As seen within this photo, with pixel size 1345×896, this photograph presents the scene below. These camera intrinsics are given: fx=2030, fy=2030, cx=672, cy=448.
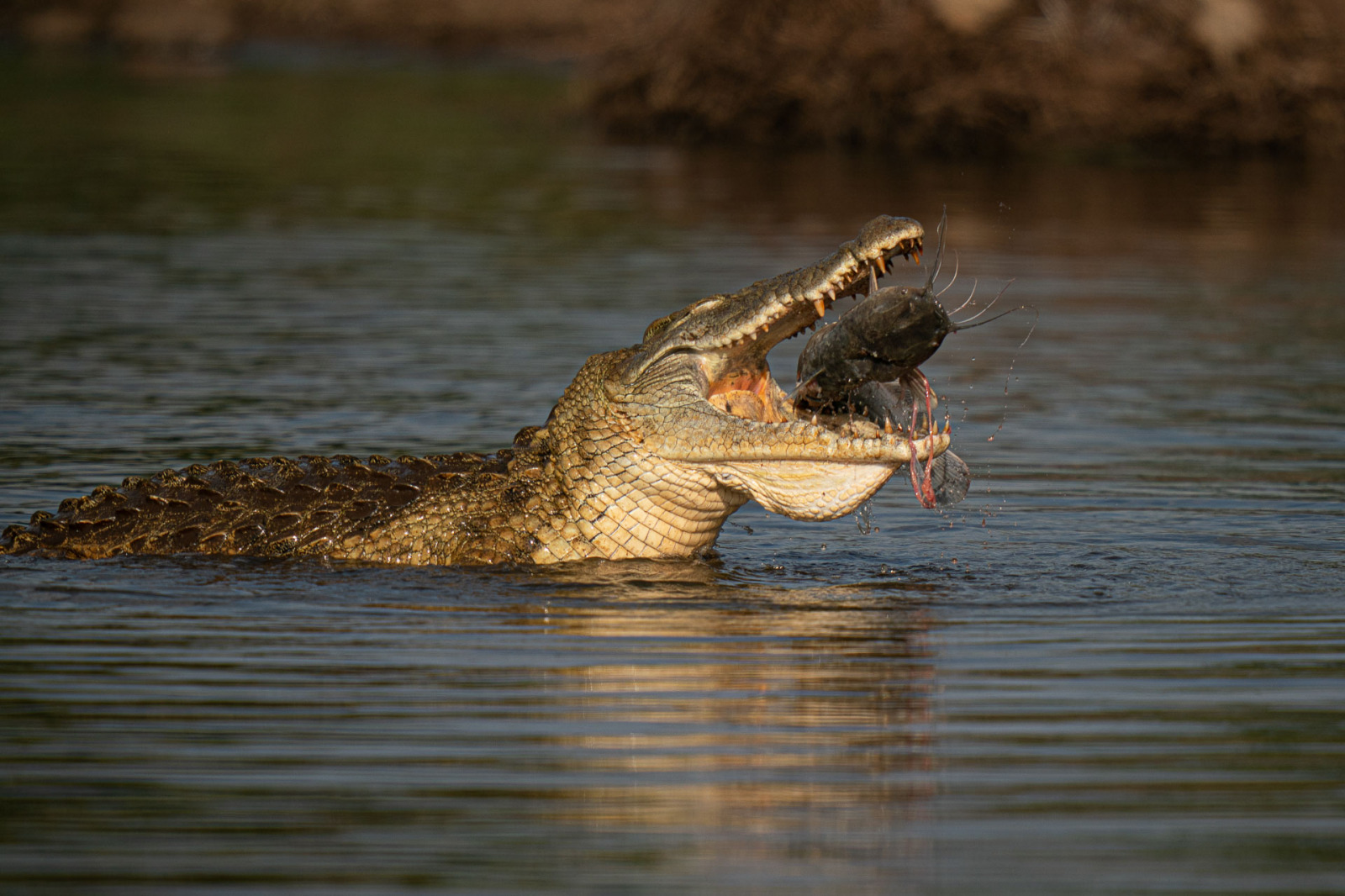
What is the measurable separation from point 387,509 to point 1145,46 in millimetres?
26846

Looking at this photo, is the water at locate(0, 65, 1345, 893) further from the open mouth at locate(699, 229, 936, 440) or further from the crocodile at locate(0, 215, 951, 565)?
the open mouth at locate(699, 229, 936, 440)

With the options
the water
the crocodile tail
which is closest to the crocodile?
the crocodile tail

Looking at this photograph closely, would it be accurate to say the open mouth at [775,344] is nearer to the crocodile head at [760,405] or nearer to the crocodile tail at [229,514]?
the crocodile head at [760,405]

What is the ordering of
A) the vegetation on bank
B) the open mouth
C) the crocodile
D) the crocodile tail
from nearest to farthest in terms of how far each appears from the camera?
the open mouth < the crocodile < the crocodile tail < the vegetation on bank

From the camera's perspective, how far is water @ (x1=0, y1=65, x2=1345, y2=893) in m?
4.80

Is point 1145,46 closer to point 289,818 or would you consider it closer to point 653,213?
point 653,213

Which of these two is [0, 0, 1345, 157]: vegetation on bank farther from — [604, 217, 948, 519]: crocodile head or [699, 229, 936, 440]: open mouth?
[604, 217, 948, 519]: crocodile head

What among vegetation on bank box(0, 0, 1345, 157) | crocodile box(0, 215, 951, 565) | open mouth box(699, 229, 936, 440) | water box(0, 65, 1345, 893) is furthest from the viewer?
vegetation on bank box(0, 0, 1345, 157)

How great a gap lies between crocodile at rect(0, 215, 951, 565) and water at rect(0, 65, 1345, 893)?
17cm

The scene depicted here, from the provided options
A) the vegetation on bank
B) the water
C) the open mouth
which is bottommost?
the water

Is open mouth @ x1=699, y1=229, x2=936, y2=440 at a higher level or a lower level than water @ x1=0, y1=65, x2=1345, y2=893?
higher

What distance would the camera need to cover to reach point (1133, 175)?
30.1 metres

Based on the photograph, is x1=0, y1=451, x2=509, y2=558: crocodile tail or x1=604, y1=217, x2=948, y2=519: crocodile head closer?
x1=604, y1=217, x2=948, y2=519: crocodile head

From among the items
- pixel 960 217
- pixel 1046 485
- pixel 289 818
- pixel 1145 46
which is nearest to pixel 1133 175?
pixel 1145 46
